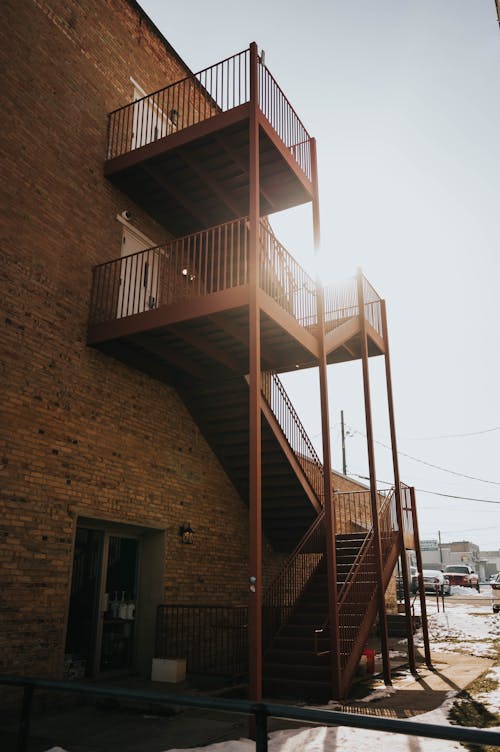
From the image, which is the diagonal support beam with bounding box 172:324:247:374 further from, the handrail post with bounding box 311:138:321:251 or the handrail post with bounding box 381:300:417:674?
the handrail post with bounding box 381:300:417:674

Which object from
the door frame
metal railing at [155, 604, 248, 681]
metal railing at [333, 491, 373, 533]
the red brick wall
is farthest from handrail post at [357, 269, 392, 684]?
metal railing at [333, 491, 373, 533]

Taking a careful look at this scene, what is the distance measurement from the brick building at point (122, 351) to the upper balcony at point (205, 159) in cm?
4

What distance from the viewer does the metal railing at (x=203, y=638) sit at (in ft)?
31.4

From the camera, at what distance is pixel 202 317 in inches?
329

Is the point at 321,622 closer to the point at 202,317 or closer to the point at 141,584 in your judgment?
the point at 141,584

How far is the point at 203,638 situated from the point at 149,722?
3.86m

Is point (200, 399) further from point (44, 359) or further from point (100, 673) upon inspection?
point (100, 673)

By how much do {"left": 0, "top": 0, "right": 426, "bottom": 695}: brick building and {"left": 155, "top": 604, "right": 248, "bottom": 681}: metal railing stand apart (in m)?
0.23

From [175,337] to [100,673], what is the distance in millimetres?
5193

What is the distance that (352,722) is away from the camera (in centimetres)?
246

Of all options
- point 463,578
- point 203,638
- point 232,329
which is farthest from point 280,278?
point 463,578

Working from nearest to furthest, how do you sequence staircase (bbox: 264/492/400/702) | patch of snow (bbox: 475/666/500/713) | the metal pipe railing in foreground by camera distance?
the metal pipe railing in foreground, patch of snow (bbox: 475/666/500/713), staircase (bbox: 264/492/400/702)

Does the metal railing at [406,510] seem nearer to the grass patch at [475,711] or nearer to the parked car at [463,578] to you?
the grass patch at [475,711]

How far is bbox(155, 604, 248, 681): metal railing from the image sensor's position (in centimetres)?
956
